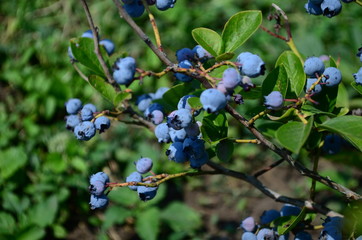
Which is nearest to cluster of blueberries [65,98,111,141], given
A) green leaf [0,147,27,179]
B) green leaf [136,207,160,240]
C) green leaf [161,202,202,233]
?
green leaf [136,207,160,240]

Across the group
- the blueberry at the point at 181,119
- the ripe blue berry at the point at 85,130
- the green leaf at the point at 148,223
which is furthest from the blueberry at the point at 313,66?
the green leaf at the point at 148,223

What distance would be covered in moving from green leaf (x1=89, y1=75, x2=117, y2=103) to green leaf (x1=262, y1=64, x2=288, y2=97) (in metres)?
0.40

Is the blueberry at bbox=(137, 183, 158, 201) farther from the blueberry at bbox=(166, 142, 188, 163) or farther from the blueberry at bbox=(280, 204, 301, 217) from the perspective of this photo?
the blueberry at bbox=(280, 204, 301, 217)

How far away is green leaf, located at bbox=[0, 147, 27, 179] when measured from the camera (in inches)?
98.2

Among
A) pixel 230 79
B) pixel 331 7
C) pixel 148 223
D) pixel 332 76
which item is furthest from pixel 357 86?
pixel 148 223

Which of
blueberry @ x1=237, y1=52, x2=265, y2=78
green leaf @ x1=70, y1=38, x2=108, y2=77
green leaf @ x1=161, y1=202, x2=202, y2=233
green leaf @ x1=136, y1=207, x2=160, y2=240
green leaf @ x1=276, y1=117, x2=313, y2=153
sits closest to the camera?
green leaf @ x1=276, y1=117, x2=313, y2=153

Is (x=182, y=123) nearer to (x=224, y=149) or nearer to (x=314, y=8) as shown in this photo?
(x=224, y=149)

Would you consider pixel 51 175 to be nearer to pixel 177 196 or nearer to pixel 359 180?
pixel 177 196

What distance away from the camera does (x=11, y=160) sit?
8.39 feet

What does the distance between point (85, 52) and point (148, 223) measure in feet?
4.10

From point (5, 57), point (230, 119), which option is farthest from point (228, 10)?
point (5, 57)

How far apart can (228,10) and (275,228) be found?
7.45 ft

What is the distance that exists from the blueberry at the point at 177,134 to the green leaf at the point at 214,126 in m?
0.05

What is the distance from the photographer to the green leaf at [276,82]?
1.06m
